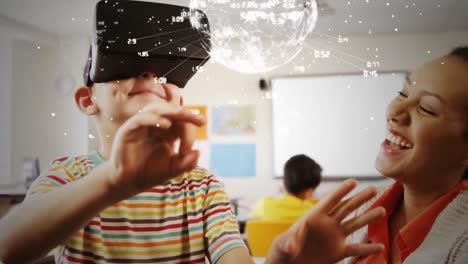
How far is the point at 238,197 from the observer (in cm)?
58

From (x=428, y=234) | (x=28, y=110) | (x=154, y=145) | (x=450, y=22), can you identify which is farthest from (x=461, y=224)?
(x=28, y=110)

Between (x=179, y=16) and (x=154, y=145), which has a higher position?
(x=179, y=16)

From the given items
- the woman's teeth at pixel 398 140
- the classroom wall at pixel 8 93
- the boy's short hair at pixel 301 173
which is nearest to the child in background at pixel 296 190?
the boy's short hair at pixel 301 173

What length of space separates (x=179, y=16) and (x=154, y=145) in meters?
0.21

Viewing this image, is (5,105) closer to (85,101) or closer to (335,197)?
(85,101)

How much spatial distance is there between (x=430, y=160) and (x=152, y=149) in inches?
14.6

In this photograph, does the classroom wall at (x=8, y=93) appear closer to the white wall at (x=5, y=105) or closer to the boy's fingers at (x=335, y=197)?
the white wall at (x=5, y=105)

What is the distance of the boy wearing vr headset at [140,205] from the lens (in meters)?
0.44

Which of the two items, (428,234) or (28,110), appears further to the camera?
(28,110)

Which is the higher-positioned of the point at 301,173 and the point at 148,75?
the point at 148,75

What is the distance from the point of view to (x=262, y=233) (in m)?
0.60

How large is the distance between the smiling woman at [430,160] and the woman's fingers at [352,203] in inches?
5.7

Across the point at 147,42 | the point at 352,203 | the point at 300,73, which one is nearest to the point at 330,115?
the point at 300,73

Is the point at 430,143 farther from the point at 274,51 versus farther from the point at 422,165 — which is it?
the point at 274,51
